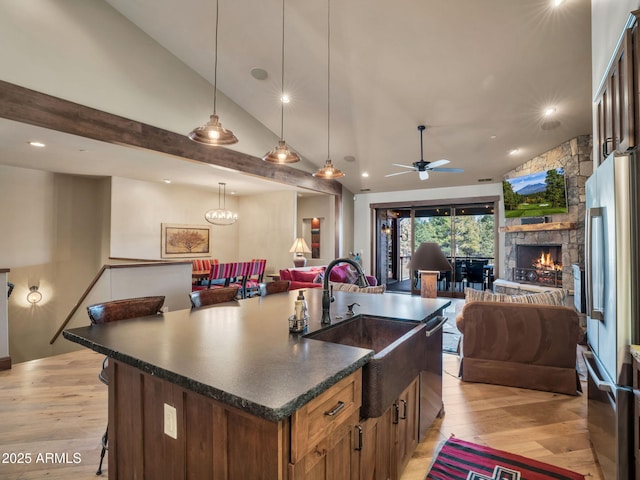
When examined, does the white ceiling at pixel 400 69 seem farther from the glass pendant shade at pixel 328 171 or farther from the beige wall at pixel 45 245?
the glass pendant shade at pixel 328 171

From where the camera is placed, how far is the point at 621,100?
174cm

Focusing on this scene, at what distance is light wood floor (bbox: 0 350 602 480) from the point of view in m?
2.12

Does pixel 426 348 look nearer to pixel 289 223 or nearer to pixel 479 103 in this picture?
pixel 479 103

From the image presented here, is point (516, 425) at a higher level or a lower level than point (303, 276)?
lower

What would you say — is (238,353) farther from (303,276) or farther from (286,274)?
(286,274)

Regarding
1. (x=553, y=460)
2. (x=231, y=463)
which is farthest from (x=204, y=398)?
(x=553, y=460)

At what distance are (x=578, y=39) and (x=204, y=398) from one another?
4829 millimetres

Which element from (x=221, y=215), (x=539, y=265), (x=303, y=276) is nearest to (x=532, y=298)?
(x=539, y=265)

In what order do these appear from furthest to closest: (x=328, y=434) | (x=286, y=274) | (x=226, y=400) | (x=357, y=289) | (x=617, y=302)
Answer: (x=286, y=274)
(x=357, y=289)
(x=617, y=302)
(x=328, y=434)
(x=226, y=400)

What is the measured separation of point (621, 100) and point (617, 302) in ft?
3.49

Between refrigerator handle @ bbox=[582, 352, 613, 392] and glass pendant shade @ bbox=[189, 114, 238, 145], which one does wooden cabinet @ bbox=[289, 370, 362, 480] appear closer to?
refrigerator handle @ bbox=[582, 352, 613, 392]

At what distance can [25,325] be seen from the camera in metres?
5.99

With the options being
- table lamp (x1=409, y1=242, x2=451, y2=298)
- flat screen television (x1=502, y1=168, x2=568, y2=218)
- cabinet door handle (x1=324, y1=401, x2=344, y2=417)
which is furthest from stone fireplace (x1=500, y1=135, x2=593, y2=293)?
cabinet door handle (x1=324, y1=401, x2=344, y2=417)

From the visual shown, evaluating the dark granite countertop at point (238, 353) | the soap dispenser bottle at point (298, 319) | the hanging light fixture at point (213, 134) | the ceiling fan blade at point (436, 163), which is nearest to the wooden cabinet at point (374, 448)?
the dark granite countertop at point (238, 353)
